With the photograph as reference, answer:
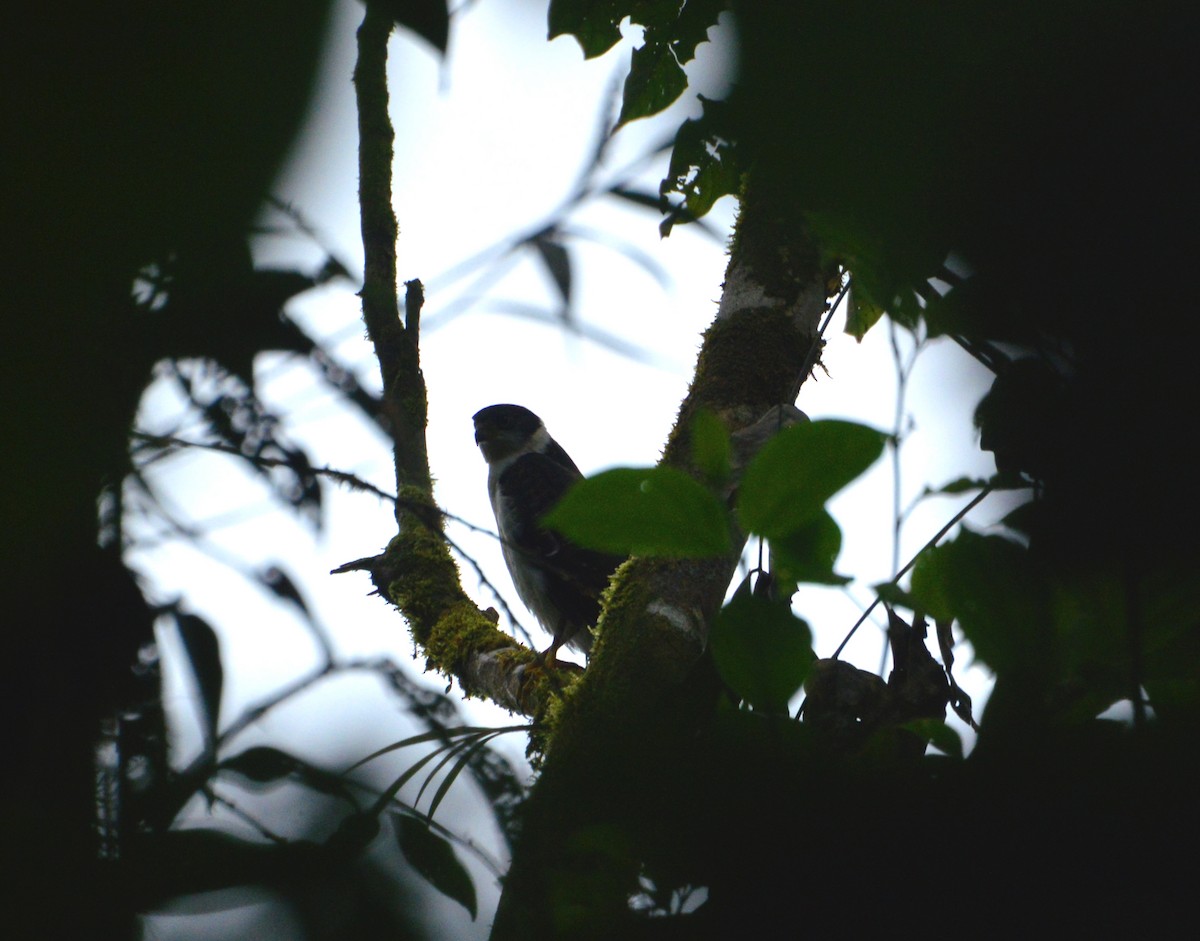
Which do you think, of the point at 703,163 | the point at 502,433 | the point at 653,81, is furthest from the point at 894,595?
the point at 502,433

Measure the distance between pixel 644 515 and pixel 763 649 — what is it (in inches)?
5.5

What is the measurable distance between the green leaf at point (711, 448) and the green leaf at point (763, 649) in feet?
0.30

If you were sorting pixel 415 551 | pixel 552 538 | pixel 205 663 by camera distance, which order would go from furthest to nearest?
pixel 552 538 → pixel 415 551 → pixel 205 663

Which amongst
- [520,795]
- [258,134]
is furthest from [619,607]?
[258,134]

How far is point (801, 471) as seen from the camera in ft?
1.99

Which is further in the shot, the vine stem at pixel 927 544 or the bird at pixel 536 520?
the bird at pixel 536 520

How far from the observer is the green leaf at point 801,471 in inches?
22.9

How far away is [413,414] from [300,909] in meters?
2.65

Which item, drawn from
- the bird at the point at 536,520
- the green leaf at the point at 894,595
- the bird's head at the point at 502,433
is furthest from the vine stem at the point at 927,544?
the bird's head at the point at 502,433

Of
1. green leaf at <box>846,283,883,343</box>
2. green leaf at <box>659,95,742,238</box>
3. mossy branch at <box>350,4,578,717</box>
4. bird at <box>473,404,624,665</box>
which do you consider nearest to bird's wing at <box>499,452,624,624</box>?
bird at <box>473,404,624,665</box>

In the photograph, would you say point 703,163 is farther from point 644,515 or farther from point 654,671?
point 644,515

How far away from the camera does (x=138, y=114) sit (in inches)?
13.5

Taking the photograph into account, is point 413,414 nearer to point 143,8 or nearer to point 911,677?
point 911,677

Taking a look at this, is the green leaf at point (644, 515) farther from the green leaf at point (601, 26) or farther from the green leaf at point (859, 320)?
the green leaf at point (859, 320)
